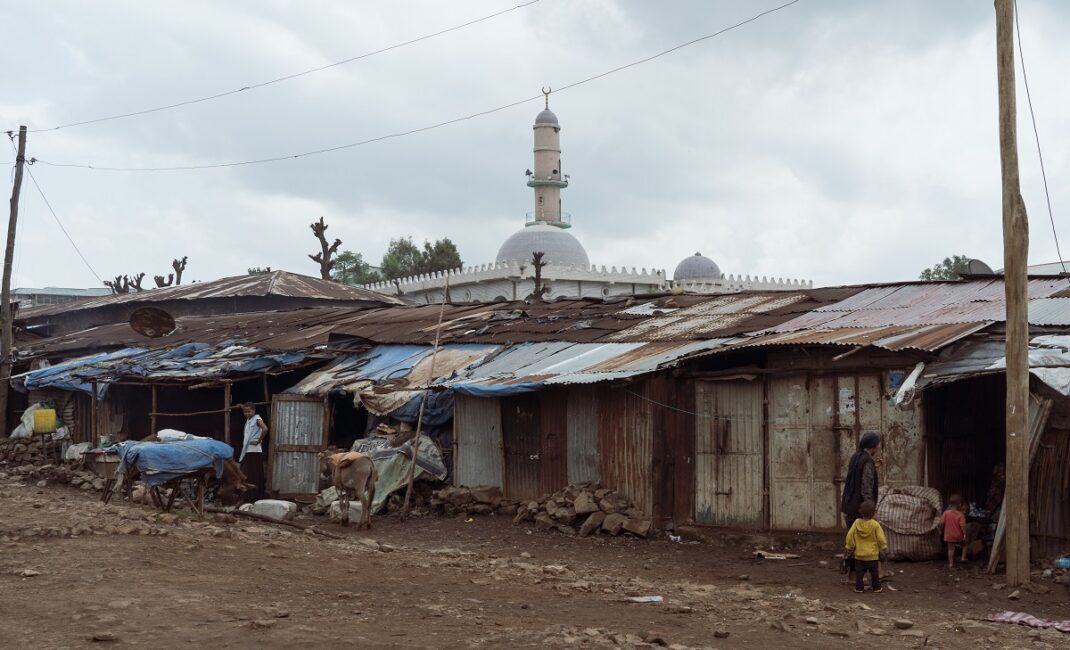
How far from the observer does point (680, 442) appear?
46.5ft

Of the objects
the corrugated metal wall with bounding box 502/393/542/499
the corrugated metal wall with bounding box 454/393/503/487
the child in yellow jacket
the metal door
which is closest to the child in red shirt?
the child in yellow jacket

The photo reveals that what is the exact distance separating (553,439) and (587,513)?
1.44 metres

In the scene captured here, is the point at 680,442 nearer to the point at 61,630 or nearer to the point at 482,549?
the point at 482,549

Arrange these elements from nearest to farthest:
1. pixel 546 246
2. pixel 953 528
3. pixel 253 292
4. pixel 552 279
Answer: pixel 953 528 < pixel 253 292 < pixel 552 279 < pixel 546 246

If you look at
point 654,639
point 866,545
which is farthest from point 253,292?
point 654,639

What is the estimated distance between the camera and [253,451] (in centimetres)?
1816

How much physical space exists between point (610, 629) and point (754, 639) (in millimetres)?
992

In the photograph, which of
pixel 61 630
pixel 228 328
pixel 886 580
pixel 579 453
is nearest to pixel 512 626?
pixel 61 630

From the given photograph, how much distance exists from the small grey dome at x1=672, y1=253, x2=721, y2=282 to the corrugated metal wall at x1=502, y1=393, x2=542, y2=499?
38680mm

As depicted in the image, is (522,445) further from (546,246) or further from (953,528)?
(546,246)

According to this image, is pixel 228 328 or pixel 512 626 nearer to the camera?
pixel 512 626

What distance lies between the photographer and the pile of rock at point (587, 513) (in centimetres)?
1418

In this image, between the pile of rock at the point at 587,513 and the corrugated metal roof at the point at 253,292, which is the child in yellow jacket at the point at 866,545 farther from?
the corrugated metal roof at the point at 253,292

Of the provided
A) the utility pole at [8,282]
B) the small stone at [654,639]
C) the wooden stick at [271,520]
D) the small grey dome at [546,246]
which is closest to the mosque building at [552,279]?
the small grey dome at [546,246]
